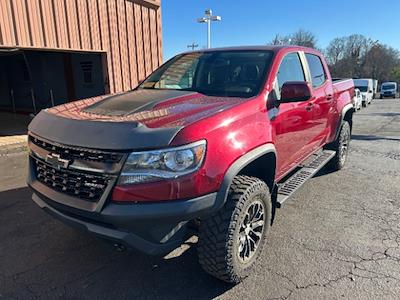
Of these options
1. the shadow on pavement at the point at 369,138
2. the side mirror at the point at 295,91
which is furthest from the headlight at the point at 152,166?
the shadow on pavement at the point at 369,138

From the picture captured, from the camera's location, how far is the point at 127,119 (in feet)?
7.73

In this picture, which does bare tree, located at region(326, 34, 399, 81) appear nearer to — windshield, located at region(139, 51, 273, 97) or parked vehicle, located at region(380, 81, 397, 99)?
parked vehicle, located at region(380, 81, 397, 99)

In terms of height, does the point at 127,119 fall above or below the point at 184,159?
above

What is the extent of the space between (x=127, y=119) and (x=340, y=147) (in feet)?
14.6

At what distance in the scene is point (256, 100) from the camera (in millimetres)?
2891

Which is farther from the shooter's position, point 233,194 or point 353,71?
point 353,71

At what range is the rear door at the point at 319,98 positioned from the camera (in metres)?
4.27

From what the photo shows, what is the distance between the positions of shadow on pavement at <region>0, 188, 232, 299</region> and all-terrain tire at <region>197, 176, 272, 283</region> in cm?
22

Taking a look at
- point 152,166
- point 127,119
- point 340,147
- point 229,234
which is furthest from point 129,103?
point 340,147

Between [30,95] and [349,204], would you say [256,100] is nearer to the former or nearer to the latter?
[349,204]

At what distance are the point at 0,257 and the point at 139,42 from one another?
8592 mm

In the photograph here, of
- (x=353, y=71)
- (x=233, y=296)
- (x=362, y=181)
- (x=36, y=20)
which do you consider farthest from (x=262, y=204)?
(x=353, y=71)

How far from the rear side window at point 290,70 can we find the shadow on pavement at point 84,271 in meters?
1.97

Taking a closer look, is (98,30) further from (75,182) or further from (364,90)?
(364,90)
